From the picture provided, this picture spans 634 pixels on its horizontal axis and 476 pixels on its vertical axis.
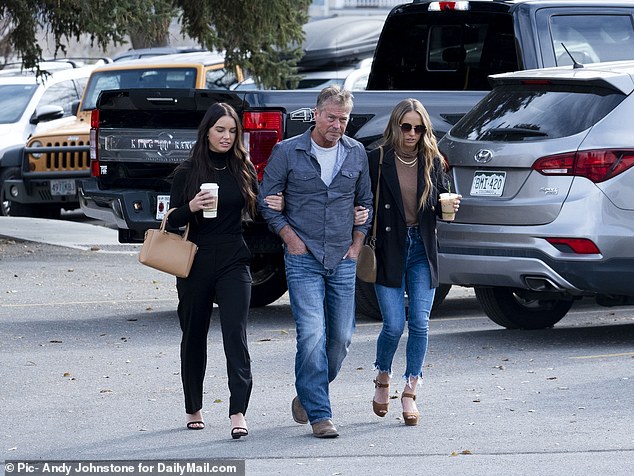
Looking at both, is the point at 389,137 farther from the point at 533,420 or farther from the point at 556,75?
the point at 556,75

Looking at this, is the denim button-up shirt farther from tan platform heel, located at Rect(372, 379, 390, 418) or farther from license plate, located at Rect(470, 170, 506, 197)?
license plate, located at Rect(470, 170, 506, 197)

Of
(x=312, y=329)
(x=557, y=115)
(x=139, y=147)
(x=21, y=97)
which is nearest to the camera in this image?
(x=312, y=329)

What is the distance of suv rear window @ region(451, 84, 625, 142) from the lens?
29.3ft

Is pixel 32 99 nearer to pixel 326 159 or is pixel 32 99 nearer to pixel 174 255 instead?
pixel 174 255

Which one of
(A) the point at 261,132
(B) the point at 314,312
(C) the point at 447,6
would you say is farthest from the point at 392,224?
(C) the point at 447,6

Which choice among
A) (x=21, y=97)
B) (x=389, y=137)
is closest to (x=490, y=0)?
(x=389, y=137)

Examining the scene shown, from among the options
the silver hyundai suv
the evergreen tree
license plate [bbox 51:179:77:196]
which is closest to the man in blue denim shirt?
the silver hyundai suv

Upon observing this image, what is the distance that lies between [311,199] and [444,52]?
5.08 meters

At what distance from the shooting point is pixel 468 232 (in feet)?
30.2

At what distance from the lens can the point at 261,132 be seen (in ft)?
32.0

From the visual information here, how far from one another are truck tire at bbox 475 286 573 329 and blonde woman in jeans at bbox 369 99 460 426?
2.66m

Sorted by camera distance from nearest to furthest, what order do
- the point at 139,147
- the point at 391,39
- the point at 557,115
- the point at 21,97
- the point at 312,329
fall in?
the point at 312,329 < the point at 557,115 < the point at 139,147 < the point at 391,39 < the point at 21,97

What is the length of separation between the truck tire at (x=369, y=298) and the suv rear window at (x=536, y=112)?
4.70ft

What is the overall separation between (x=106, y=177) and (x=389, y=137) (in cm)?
404
